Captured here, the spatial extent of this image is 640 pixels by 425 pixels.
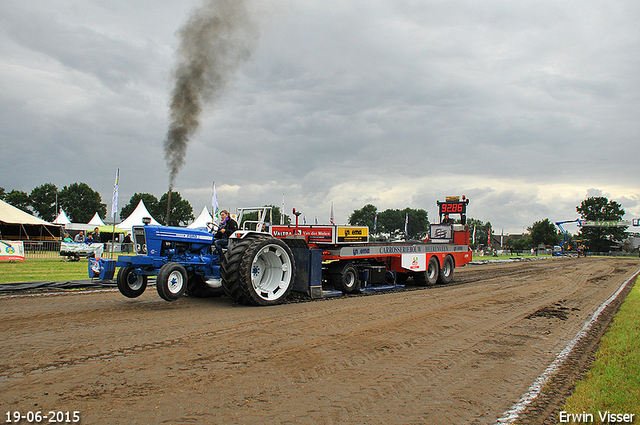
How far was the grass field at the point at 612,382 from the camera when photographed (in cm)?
379

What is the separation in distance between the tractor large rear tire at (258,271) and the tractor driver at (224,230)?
0.40 metres

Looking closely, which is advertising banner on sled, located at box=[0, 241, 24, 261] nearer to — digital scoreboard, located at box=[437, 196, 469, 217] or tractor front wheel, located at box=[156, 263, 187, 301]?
tractor front wheel, located at box=[156, 263, 187, 301]

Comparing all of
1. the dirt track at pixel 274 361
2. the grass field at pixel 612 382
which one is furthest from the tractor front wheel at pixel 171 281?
the grass field at pixel 612 382

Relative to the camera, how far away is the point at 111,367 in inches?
178

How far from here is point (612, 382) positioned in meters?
4.45

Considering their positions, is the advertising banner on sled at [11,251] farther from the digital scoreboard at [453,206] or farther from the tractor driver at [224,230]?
the digital scoreboard at [453,206]

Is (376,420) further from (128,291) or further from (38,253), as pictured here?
(38,253)

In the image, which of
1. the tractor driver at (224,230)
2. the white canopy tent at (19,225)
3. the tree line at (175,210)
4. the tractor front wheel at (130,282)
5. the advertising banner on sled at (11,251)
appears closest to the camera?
the tractor front wheel at (130,282)

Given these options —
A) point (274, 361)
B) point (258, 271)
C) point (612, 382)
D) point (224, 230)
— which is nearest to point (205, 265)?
point (224, 230)

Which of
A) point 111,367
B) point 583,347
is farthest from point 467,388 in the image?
point 111,367

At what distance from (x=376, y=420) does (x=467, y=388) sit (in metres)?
1.30

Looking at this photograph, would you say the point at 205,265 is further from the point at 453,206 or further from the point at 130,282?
the point at 453,206

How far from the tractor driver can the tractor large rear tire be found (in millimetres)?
399

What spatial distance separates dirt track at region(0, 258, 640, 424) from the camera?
364 cm
